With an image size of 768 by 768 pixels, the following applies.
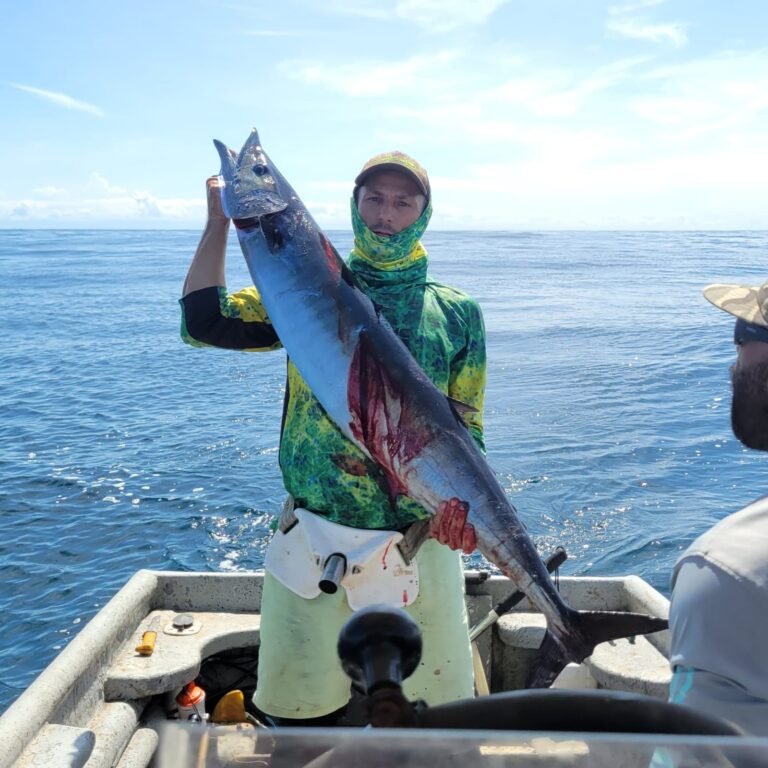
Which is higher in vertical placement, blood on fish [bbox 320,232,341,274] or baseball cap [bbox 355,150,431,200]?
baseball cap [bbox 355,150,431,200]

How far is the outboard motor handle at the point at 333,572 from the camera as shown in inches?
120

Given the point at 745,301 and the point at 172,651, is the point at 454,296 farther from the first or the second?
the point at 172,651

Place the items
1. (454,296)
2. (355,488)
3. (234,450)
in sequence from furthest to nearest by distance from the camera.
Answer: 1. (234,450)
2. (454,296)
3. (355,488)

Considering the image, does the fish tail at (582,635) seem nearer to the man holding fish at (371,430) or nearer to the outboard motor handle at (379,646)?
the man holding fish at (371,430)

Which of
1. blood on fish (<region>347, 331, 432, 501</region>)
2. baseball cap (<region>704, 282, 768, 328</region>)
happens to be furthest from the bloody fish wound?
baseball cap (<region>704, 282, 768, 328</region>)

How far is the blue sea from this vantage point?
9.19 meters

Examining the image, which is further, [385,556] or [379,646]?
[385,556]

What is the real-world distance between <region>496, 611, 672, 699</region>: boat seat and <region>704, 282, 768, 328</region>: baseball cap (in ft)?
9.17

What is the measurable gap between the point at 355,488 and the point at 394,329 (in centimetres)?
67

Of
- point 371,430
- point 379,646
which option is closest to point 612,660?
point 371,430

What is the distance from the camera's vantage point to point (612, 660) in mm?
4531

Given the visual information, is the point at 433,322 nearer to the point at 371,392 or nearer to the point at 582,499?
the point at 371,392

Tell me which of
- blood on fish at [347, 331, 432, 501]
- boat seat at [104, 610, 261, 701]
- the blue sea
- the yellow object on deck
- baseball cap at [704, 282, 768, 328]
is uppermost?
baseball cap at [704, 282, 768, 328]

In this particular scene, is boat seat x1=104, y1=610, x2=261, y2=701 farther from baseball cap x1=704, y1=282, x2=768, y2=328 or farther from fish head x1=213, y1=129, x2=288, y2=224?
baseball cap x1=704, y1=282, x2=768, y2=328
